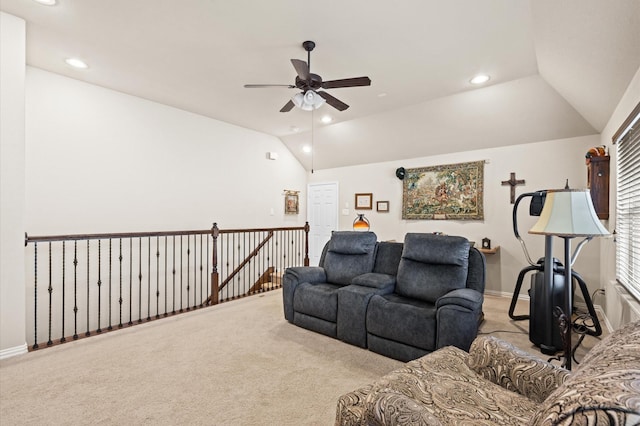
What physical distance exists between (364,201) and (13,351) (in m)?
5.45

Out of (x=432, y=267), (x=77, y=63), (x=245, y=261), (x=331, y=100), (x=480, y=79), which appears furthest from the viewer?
(x=245, y=261)

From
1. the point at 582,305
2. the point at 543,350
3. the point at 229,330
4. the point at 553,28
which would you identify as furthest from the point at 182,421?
the point at 582,305

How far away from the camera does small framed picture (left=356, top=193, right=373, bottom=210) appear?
253 inches

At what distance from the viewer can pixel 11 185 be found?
2.65 meters

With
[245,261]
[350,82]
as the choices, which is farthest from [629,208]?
[245,261]

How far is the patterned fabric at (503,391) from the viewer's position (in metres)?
0.60

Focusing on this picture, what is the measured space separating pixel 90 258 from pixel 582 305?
6427 millimetres

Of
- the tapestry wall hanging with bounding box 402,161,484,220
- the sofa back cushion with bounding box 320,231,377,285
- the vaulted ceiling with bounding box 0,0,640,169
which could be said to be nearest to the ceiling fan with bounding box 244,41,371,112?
the vaulted ceiling with bounding box 0,0,640,169

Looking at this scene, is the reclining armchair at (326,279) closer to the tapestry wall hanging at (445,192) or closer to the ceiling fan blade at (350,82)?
the ceiling fan blade at (350,82)

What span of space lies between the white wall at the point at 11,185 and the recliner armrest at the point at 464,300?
357cm

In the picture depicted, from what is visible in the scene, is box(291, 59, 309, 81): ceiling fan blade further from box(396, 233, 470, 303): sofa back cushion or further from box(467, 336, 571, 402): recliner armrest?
box(467, 336, 571, 402): recliner armrest

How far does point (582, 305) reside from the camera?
13.4ft

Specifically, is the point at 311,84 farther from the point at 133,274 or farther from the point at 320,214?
the point at 320,214

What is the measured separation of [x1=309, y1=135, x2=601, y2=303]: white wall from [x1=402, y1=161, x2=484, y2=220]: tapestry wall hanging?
10cm
